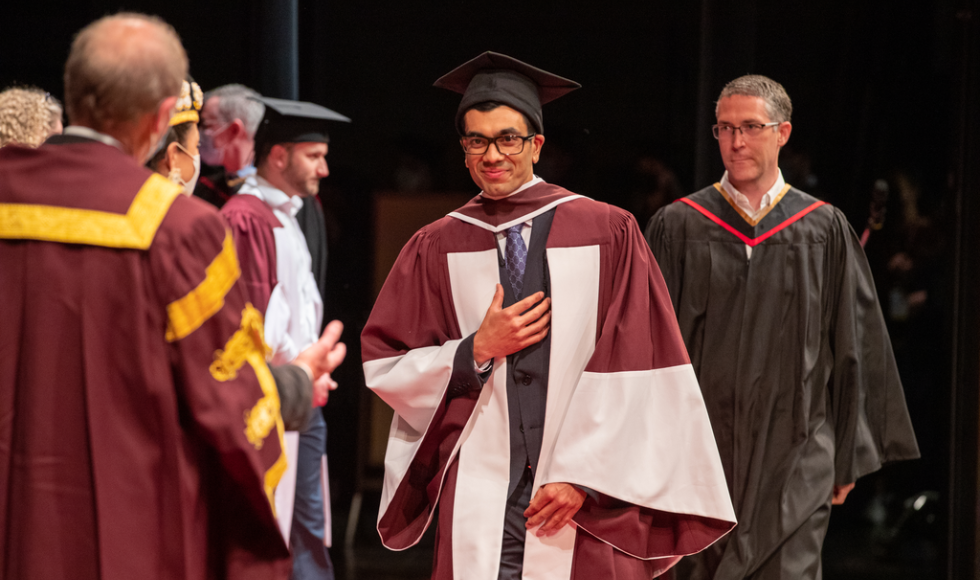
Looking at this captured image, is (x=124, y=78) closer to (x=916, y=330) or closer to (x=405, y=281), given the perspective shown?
(x=405, y=281)

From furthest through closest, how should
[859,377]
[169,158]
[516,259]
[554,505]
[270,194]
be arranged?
[270,194] → [859,377] → [169,158] → [516,259] → [554,505]

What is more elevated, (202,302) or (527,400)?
(202,302)

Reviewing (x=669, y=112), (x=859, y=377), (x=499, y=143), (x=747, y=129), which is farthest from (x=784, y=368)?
(x=669, y=112)

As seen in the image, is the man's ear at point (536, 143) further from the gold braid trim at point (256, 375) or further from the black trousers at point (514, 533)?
the gold braid trim at point (256, 375)

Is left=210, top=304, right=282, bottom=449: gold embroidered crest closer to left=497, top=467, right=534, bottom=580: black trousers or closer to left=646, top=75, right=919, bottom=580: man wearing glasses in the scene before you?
left=497, top=467, right=534, bottom=580: black trousers

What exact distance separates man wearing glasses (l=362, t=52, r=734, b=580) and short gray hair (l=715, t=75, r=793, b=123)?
0.96 metres

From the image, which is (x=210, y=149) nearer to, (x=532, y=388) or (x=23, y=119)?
(x=23, y=119)

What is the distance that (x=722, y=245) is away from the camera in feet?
11.5

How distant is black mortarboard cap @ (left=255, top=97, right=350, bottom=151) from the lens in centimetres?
401

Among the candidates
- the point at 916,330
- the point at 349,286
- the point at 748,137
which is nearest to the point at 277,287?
the point at 349,286

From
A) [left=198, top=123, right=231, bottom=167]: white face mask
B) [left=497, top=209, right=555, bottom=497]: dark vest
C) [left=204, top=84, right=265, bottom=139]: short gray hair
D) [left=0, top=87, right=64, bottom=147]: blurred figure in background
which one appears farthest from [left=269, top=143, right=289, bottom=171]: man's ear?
[left=497, top=209, right=555, bottom=497]: dark vest

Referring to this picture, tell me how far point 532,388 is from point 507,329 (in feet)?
0.65

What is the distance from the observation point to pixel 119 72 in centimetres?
171

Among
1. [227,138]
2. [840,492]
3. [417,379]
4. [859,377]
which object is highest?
[227,138]
